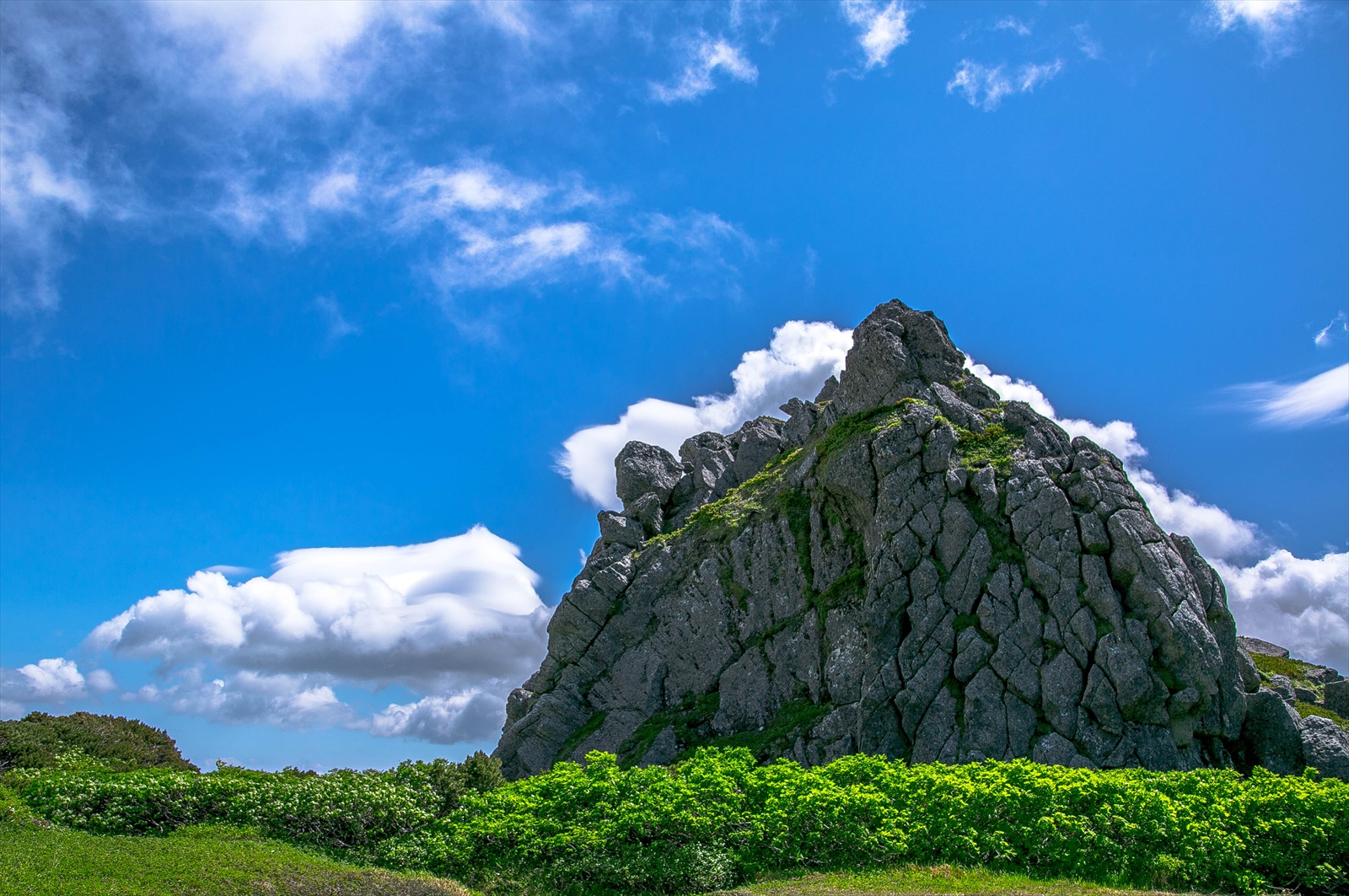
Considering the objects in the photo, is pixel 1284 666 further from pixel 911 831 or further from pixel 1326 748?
pixel 911 831

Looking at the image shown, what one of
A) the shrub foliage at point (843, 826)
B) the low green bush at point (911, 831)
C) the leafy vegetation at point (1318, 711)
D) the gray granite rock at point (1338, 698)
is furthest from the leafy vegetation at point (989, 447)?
the gray granite rock at point (1338, 698)

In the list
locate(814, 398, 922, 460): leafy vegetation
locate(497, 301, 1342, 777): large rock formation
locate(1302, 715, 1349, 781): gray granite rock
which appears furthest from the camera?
locate(814, 398, 922, 460): leafy vegetation

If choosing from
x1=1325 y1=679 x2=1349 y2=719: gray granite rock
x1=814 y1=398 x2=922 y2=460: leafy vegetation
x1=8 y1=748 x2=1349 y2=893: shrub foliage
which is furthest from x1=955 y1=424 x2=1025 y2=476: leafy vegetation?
x1=1325 y1=679 x2=1349 y2=719: gray granite rock

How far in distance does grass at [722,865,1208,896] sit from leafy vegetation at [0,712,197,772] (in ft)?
78.7

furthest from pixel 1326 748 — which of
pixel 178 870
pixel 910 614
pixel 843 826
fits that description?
pixel 178 870

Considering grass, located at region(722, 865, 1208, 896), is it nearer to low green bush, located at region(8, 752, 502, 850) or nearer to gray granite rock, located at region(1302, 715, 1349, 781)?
low green bush, located at region(8, 752, 502, 850)

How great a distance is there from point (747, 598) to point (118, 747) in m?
37.3

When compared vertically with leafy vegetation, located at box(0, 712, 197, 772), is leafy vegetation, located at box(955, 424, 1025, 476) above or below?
above

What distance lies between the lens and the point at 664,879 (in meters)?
25.0

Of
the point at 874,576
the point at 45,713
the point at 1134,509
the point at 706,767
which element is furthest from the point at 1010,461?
the point at 45,713

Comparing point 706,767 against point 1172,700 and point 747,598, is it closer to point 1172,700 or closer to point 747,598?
point 1172,700

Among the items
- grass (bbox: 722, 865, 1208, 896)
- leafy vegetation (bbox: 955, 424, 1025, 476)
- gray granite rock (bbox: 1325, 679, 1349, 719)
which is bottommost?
grass (bbox: 722, 865, 1208, 896)

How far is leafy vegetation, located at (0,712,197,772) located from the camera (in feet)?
117

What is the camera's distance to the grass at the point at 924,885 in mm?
23094
